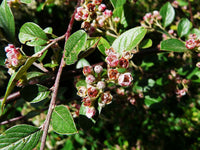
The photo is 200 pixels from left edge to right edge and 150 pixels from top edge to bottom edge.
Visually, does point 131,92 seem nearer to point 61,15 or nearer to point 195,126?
point 195,126

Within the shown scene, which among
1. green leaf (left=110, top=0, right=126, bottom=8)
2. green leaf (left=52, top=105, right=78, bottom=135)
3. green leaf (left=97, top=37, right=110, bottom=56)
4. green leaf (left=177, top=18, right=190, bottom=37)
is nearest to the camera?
green leaf (left=52, top=105, right=78, bottom=135)

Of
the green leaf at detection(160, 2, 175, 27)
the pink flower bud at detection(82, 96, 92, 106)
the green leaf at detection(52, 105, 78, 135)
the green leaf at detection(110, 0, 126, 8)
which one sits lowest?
the green leaf at detection(160, 2, 175, 27)

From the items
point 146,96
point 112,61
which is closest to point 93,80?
point 112,61

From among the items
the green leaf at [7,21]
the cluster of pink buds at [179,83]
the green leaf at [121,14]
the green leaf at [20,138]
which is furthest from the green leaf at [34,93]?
the cluster of pink buds at [179,83]

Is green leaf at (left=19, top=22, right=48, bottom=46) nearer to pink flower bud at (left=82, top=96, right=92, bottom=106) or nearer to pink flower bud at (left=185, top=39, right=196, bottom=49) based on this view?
pink flower bud at (left=82, top=96, right=92, bottom=106)

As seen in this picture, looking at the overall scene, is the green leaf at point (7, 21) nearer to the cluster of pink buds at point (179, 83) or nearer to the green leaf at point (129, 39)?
the green leaf at point (129, 39)

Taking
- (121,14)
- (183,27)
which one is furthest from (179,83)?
(121,14)

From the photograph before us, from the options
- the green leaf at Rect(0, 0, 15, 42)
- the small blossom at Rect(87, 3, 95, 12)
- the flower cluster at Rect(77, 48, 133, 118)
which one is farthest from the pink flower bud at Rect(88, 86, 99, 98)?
the green leaf at Rect(0, 0, 15, 42)
